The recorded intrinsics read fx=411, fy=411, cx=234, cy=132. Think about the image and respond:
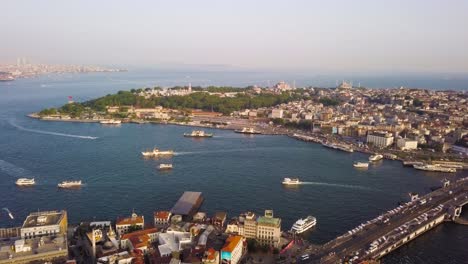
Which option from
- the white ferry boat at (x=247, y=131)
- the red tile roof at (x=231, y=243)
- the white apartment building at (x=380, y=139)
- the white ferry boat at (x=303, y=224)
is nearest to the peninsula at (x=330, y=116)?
the white apartment building at (x=380, y=139)

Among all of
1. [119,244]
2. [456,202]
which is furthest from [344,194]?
[119,244]

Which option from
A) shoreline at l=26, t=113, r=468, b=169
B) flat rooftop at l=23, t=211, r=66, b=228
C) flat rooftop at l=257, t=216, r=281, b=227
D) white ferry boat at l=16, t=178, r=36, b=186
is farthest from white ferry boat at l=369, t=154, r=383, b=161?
white ferry boat at l=16, t=178, r=36, b=186

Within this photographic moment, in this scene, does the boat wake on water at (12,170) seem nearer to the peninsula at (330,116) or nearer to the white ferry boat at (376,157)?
the peninsula at (330,116)

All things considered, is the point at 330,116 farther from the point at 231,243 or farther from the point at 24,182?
the point at 231,243

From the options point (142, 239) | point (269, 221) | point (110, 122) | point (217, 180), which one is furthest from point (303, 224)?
point (110, 122)

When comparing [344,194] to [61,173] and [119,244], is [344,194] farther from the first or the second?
[61,173]

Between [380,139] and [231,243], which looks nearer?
[231,243]
